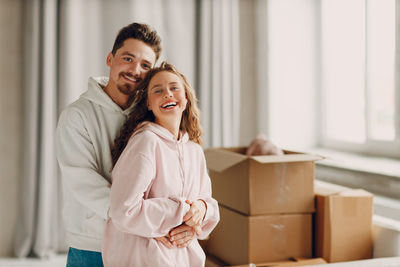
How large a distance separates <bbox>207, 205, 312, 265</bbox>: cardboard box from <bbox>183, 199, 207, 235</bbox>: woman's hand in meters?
0.61

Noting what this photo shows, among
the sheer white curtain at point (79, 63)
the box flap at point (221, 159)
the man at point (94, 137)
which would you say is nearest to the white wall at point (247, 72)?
the sheer white curtain at point (79, 63)

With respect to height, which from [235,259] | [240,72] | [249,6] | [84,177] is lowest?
[235,259]

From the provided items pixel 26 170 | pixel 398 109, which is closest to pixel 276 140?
pixel 398 109

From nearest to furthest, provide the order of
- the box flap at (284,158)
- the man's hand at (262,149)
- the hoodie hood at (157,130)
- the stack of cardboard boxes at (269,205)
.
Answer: the hoodie hood at (157,130), the box flap at (284,158), the stack of cardboard boxes at (269,205), the man's hand at (262,149)

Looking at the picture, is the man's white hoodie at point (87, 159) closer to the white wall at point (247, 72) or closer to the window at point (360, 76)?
the window at point (360, 76)

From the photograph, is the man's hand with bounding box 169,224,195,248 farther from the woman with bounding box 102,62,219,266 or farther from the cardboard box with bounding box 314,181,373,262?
the cardboard box with bounding box 314,181,373,262

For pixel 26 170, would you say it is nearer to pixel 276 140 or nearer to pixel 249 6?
pixel 276 140

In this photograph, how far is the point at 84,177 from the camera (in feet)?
4.54

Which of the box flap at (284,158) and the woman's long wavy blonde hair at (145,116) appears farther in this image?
the box flap at (284,158)

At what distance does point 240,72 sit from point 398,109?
3.78ft

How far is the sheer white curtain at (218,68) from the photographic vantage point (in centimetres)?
300

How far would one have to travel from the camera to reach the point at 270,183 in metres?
1.94

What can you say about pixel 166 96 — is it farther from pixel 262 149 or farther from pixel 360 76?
pixel 360 76

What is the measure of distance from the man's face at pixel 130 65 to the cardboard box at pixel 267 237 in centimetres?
80
